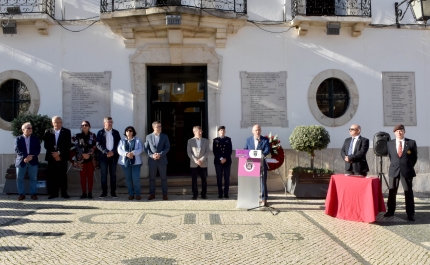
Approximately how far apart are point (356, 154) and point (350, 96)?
3252 millimetres

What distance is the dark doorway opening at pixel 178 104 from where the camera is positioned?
447 inches

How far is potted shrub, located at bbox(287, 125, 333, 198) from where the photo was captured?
31.2 ft

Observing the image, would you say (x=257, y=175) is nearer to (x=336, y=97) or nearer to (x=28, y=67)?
(x=336, y=97)

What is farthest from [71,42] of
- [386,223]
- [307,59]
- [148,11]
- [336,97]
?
[386,223]

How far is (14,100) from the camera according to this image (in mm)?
10875

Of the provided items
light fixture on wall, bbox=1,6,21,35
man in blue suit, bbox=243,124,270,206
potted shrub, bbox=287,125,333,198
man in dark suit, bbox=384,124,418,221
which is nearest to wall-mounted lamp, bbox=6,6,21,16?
light fixture on wall, bbox=1,6,21,35

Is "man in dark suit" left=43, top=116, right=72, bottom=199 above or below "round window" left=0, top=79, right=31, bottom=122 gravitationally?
below

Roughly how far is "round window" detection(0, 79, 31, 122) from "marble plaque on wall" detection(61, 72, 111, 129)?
3.50 feet

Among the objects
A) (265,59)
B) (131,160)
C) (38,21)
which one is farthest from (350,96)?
(38,21)

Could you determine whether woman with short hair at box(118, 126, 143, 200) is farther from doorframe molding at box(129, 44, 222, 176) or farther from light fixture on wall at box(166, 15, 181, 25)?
light fixture on wall at box(166, 15, 181, 25)

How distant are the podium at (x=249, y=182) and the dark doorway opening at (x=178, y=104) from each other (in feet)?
11.1

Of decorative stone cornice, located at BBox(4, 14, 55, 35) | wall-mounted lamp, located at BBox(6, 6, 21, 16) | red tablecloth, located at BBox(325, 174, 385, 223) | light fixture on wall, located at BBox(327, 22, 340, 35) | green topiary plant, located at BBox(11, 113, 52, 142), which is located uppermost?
wall-mounted lamp, located at BBox(6, 6, 21, 16)

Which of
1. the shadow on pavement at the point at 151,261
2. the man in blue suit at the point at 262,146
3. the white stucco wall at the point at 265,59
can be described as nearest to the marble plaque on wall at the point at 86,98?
the white stucco wall at the point at 265,59

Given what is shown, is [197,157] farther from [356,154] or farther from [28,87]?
[28,87]
